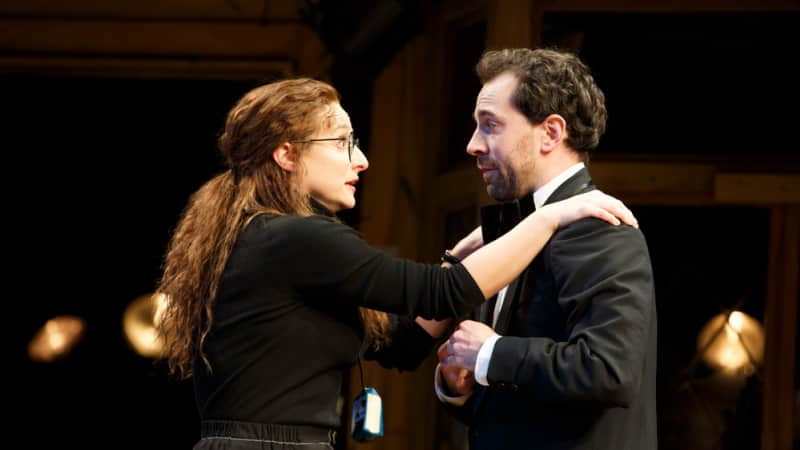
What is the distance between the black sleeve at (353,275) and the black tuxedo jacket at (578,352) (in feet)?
0.51

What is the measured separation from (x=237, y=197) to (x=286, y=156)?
0.13 meters

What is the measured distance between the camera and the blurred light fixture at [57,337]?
7.93 meters

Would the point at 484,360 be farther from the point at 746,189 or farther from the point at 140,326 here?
the point at 140,326

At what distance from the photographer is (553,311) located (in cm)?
267

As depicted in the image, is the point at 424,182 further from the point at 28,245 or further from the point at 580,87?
the point at 28,245

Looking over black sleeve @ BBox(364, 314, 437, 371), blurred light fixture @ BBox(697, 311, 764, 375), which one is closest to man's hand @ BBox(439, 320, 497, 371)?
black sleeve @ BBox(364, 314, 437, 371)

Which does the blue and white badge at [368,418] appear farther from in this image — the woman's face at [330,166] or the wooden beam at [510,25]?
the wooden beam at [510,25]

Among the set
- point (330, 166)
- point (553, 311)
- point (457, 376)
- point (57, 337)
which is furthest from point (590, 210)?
point (57, 337)

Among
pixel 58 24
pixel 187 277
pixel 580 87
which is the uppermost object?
pixel 58 24

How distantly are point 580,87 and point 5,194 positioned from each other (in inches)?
218

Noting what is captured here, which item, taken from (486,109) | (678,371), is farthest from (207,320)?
(678,371)

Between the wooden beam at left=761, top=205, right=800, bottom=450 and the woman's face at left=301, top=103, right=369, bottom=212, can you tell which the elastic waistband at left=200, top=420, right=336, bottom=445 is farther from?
the wooden beam at left=761, top=205, right=800, bottom=450

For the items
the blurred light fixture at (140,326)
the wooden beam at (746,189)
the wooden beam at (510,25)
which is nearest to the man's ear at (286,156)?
the wooden beam at (510,25)

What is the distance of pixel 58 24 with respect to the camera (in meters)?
6.25
